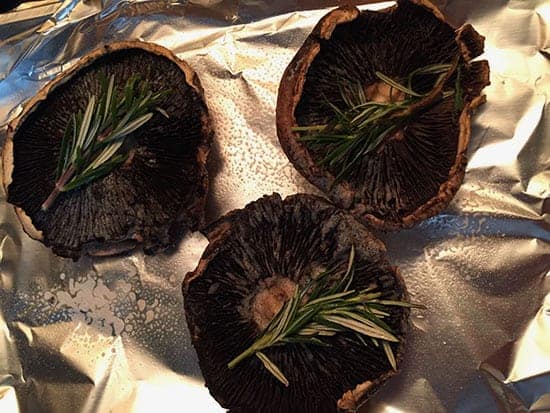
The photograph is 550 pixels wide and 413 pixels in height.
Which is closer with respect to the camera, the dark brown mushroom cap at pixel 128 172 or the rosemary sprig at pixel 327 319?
the rosemary sprig at pixel 327 319

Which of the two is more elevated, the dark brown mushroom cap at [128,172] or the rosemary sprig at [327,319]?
the dark brown mushroom cap at [128,172]

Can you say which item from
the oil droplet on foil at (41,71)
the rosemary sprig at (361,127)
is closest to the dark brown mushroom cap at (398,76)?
the rosemary sprig at (361,127)

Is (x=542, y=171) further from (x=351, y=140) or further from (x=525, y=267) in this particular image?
(x=351, y=140)

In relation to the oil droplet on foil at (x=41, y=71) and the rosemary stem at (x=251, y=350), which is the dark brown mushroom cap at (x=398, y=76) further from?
the oil droplet on foil at (x=41, y=71)

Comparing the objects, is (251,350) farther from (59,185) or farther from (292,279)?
(59,185)

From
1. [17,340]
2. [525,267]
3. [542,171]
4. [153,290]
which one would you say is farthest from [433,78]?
[17,340]

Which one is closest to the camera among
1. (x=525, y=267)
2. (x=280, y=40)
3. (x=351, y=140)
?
(x=351, y=140)
